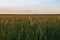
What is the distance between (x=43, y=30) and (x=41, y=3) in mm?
210

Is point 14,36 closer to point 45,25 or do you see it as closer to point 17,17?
point 17,17

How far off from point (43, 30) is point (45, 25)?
42 mm

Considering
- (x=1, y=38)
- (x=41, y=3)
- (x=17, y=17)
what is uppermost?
(x=41, y=3)

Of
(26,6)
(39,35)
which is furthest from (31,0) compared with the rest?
(39,35)

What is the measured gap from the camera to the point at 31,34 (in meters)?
0.96

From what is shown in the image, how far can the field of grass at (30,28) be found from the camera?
3.11 ft

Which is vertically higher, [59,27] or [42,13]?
[42,13]

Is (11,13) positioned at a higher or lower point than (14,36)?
higher

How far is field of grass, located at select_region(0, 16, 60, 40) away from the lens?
95cm

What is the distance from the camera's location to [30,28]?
96cm

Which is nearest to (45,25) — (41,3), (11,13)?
(41,3)

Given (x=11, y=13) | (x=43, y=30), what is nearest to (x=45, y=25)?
(x=43, y=30)

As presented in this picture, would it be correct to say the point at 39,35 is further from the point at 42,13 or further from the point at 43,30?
the point at 42,13

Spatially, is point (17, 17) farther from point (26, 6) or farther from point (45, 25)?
point (45, 25)
